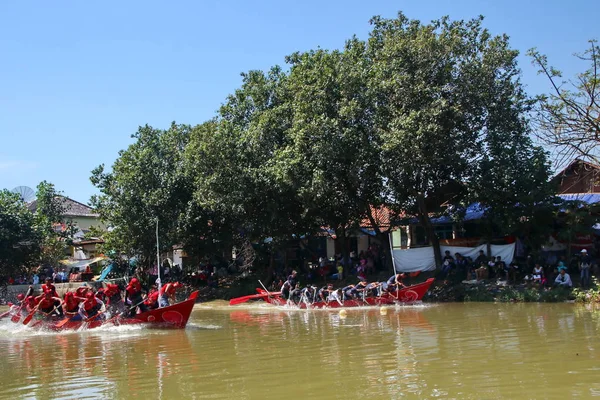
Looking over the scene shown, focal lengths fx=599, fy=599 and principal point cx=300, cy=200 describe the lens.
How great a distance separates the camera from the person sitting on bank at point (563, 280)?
20875 millimetres

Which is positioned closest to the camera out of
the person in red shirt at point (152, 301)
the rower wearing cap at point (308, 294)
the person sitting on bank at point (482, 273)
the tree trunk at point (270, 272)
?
the person in red shirt at point (152, 301)

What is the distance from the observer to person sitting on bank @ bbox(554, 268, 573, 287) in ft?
68.5

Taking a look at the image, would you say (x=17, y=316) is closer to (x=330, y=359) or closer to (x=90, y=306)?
(x=90, y=306)

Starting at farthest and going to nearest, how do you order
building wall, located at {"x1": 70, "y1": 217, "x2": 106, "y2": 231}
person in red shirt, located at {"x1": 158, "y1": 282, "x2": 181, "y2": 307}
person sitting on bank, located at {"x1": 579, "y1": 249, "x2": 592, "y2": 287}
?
1. building wall, located at {"x1": 70, "y1": 217, "x2": 106, "y2": 231}
2. person sitting on bank, located at {"x1": 579, "y1": 249, "x2": 592, "y2": 287}
3. person in red shirt, located at {"x1": 158, "y1": 282, "x2": 181, "y2": 307}

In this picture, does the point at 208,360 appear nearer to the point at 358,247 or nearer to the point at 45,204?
the point at 358,247

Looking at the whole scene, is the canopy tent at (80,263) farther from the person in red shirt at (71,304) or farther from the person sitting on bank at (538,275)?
the person sitting on bank at (538,275)

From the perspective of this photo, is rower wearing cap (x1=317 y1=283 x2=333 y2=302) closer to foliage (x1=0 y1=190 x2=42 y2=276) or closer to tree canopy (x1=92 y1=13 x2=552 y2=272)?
tree canopy (x1=92 y1=13 x2=552 y2=272)

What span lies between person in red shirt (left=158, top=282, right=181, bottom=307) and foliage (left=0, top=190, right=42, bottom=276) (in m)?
19.4

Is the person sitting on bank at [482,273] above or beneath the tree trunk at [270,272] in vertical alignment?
beneath

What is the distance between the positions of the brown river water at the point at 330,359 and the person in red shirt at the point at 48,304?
85 centimetres

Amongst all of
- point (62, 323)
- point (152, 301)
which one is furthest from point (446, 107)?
point (62, 323)

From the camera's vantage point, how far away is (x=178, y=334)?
53.0 ft

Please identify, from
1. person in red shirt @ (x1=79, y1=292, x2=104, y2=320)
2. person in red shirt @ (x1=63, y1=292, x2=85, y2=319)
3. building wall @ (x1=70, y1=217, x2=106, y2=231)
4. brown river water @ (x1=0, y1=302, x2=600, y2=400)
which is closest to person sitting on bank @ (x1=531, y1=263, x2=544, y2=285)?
brown river water @ (x1=0, y1=302, x2=600, y2=400)

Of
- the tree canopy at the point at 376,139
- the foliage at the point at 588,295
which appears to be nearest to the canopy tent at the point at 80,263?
the tree canopy at the point at 376,139
